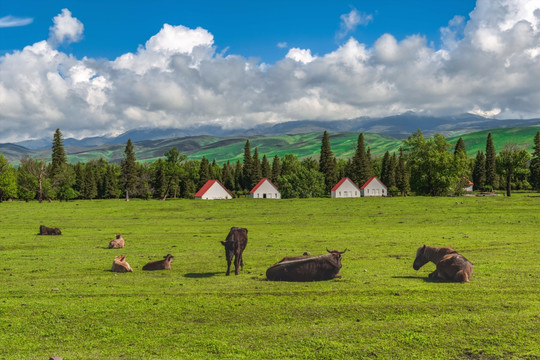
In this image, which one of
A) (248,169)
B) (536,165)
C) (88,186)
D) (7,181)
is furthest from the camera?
(248,169)

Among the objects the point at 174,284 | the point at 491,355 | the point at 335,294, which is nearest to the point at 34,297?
the point at 174,284

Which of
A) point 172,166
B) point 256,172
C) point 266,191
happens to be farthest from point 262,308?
point 256,172

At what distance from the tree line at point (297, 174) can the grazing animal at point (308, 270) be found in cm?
8375

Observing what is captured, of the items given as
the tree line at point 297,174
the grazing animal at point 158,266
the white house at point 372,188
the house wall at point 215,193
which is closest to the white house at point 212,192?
the house wall at point 215,193

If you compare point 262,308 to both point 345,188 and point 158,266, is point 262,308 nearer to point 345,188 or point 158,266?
point 158,266

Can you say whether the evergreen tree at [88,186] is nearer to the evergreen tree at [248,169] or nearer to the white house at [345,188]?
the evergreen tree at [248,169]

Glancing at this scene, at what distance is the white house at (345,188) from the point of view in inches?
4582

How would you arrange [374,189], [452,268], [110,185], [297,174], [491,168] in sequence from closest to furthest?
[452,268] < [297,174] < [374,189] < [110,185] < [491,168]

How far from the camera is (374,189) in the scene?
126688mm

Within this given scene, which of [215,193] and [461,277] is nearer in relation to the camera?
[461,277]

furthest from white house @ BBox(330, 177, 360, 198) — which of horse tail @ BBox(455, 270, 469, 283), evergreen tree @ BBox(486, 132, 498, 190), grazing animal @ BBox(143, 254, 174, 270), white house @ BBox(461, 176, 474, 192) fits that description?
horse tail @ BBox(455, 270, 469, 283)

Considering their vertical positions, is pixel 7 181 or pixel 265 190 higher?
pixel 7 181

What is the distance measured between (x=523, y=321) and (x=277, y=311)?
6958mm

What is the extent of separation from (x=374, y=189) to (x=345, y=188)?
47.7 feet
